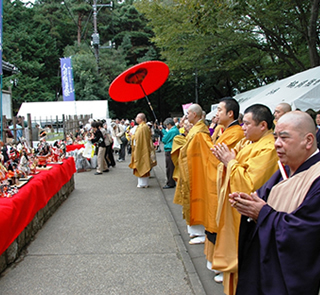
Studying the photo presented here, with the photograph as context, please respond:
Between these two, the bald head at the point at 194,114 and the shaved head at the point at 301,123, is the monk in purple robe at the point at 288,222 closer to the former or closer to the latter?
the shaved head at the point at 301,123

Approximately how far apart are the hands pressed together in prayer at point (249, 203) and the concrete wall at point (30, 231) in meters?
2.83

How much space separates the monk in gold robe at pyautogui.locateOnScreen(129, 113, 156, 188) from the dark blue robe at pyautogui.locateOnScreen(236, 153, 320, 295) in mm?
6204

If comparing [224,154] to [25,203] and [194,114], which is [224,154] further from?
[25,203]

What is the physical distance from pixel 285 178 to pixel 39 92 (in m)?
30.3

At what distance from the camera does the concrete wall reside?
3.76 meters

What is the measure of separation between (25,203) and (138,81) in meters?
4.79

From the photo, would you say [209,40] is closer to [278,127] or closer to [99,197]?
[99,197]

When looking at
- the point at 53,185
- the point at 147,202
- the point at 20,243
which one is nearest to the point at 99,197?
the point at 147,202

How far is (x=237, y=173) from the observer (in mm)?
2482

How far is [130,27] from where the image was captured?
35.2 m

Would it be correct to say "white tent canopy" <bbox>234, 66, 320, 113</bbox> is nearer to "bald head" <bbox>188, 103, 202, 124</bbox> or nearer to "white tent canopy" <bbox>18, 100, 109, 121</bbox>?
"bald head" <bbox>188, 103, 202, 124</bbox>

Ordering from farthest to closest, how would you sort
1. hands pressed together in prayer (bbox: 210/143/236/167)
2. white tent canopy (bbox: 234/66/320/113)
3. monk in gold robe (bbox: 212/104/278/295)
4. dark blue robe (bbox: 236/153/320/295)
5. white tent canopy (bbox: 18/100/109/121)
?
1. white tent canopy (bbox: 18/100/109/121)
2. white tent canopy (bbox: 234/66/320/113)
3. hands pressed together in prayer (bbox: 210/143/236/167)
4. monk in gold robe (bbox: 212/104/278/295)
5. dark blue robe (bbox: 236/153/320/295)

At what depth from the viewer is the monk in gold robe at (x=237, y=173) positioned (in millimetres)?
2476

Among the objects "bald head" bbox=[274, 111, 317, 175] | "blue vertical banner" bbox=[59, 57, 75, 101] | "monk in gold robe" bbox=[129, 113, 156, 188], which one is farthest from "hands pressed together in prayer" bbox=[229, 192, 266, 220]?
"blue vertical banner" bbox=[59, 57, 75, 101]
